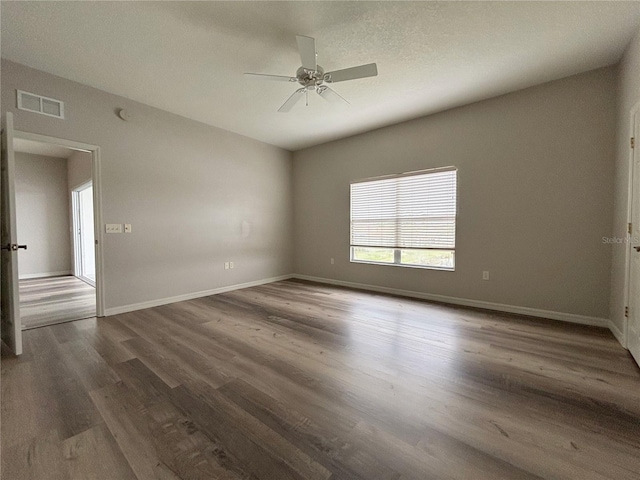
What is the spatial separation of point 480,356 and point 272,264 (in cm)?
425

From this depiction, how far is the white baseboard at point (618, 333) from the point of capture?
2410 mm

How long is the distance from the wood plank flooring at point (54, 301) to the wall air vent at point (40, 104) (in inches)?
98.3

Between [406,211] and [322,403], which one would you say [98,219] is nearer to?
[322,403]

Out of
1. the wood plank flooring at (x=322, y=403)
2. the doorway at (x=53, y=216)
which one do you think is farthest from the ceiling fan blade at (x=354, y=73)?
the doorway at (x=53, y=216)

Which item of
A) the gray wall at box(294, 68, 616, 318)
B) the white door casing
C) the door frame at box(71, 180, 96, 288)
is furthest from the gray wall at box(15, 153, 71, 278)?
the gray wall at box(294, 68, 616, 318)

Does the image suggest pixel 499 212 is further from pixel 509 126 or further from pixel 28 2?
pixel 28 2

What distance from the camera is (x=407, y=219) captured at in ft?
14.4

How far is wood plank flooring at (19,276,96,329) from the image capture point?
131 inches

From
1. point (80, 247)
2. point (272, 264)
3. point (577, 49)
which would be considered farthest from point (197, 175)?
point (577, 49)

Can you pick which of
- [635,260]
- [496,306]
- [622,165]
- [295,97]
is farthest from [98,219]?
[622,165]

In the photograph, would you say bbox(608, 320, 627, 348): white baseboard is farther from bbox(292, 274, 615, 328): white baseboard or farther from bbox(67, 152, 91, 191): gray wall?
bbox(67, 152, 91, 191): gray wall

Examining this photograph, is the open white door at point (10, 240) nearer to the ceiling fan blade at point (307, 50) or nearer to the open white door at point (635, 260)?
the ceiling fan blade at point (307, 50)

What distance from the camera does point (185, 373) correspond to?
204 cm

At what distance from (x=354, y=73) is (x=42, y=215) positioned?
8107 millimetres
